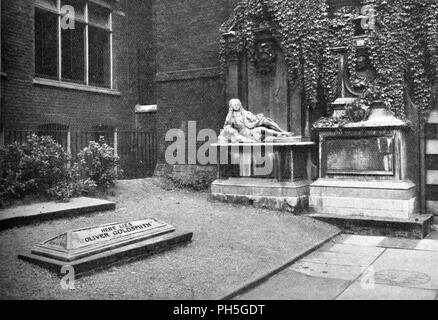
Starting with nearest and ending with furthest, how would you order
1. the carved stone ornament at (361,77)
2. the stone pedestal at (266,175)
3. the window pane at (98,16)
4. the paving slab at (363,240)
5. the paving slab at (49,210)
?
the paving slab at (49,210)
the paving slab at (363,240)
the carved stone ornament at (361,77)
the stone pedestal at (266,175)
the window pane at (98,16)

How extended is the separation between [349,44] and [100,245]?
23.0 feet

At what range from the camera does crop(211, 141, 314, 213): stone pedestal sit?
385 inches

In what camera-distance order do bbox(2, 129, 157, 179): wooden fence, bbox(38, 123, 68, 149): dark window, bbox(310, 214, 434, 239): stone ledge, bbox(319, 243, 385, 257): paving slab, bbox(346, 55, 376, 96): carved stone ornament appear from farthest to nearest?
1. bbox(2, 129, 157, 179): wooden fence
2. bbox(38, 123, 68, 149): dark window
3. bbox(346, 55, 376, 96): carved stone ornament
4. bbox(310, 214, 434, 239): stone ledge
5. bbox(319, 243, 385, 257): paving slab

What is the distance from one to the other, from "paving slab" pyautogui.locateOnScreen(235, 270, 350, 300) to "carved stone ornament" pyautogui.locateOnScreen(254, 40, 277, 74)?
6.04 meters

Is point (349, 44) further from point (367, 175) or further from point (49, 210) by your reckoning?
point (49, 210)

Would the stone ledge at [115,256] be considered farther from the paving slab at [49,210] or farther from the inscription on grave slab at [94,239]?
the paving slab at [49,210]

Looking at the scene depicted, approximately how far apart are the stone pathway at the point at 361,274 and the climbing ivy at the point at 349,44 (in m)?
3.15

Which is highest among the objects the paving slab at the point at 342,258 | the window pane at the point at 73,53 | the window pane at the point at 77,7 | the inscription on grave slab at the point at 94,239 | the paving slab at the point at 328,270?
the window pane at the point at 77,7

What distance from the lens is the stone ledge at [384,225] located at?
835 centimetres

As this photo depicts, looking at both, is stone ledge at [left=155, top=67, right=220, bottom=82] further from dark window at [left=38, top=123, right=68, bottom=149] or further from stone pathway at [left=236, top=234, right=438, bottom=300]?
stone pathway at [left=236, top=234, right=438, bottom=300]

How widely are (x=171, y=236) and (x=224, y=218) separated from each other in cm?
231

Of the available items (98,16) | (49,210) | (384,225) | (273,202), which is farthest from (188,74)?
(384,225)

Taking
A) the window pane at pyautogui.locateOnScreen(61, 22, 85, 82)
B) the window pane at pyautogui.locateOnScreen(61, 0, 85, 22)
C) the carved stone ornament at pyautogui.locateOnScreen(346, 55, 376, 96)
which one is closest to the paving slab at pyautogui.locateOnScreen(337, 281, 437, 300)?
the carved stone ornament at pyautogui.locateOnScreen(346, 55, 376, 96)

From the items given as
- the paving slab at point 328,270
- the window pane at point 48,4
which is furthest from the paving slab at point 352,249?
the window pane at point 48,4
